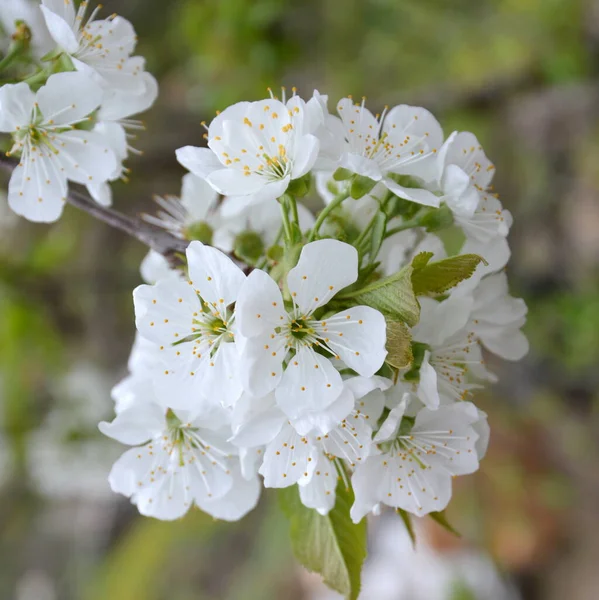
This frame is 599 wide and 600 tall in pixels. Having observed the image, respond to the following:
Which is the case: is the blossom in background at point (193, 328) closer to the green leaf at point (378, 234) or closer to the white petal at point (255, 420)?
the white petal at point (255, 420)

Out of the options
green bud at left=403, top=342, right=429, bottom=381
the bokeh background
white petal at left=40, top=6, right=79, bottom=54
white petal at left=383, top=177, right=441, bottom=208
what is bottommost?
the bokeh background

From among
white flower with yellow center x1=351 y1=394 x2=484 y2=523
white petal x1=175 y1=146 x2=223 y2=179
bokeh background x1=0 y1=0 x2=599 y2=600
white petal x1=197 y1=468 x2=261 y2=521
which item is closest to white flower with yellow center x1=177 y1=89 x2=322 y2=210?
white petal x1=175 y1=146 x2=223 y2=179

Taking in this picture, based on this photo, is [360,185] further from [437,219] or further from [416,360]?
[416,360]

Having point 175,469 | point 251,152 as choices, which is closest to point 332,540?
point 175,469

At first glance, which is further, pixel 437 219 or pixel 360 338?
pixel 437 219

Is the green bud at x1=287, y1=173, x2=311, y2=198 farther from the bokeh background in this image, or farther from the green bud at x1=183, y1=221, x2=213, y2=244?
the bokeh background

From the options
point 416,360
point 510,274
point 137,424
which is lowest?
A: point 510,274

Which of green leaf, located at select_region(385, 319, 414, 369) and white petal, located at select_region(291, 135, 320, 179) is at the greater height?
white petal, located at select_region(291, 135, 320, 179)
